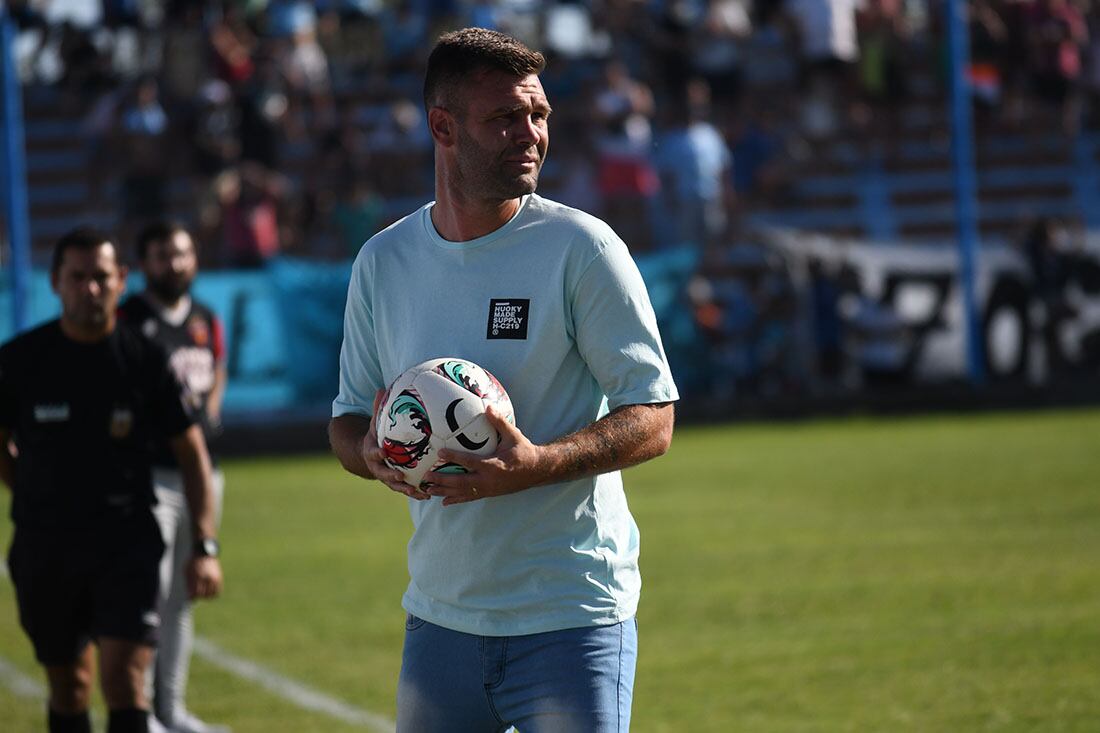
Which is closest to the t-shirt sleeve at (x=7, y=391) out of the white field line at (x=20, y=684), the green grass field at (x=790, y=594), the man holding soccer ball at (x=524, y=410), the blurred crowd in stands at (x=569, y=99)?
the green grass field at (x=790, y=594)

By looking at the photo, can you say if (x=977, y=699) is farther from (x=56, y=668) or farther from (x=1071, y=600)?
(x=56, y=668)

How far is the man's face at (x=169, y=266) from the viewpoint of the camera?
7.92 metres

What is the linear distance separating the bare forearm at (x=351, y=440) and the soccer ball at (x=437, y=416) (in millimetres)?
190

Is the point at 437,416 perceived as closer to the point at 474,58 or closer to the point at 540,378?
the point at 540,378

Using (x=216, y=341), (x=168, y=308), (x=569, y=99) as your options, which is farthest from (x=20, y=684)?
(x=569, y=99)

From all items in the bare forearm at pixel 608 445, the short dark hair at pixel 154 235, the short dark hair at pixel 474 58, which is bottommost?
the bare forearm at pixel 608 445

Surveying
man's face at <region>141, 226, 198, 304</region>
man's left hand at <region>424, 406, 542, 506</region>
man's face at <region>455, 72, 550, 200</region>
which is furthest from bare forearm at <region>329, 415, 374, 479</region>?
man's face at <region>141, 226, 198, 304</region>

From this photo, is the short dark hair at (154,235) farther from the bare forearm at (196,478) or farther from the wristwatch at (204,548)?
the wristwatch at (204,548)

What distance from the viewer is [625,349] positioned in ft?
12.6

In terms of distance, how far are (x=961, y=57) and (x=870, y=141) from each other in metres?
3.10

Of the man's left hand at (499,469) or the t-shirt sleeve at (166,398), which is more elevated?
the man's left hand at (499,469)

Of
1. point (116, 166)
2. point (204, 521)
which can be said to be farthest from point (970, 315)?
point (204, 521)

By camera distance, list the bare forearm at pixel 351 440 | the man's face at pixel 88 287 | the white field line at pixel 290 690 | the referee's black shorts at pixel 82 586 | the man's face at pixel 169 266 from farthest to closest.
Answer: the man's face at pixel 169 266 → the white field line at pixel 290 690 → the man's face at pixel 88 287 → the referee's black shorts at pixel 82 586 → the bare forearm at pixel 351 440

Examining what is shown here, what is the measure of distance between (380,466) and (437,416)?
0.20 meters
